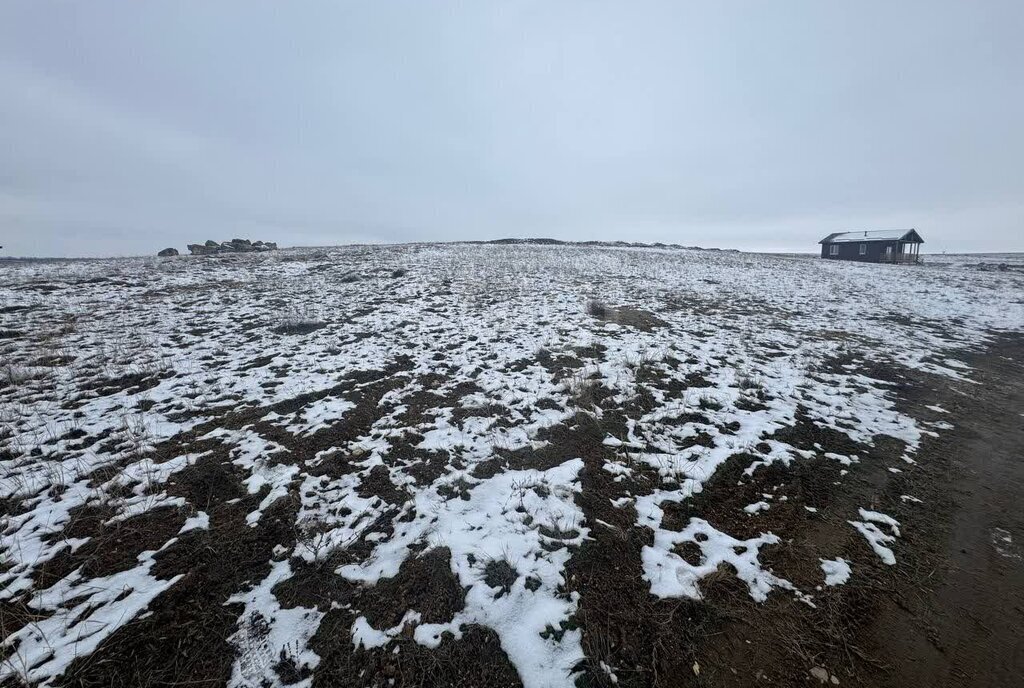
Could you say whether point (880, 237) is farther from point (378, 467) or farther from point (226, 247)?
point (226, 247)

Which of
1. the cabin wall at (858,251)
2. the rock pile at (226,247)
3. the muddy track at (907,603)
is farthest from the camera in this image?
the cabin wall at (858,251)

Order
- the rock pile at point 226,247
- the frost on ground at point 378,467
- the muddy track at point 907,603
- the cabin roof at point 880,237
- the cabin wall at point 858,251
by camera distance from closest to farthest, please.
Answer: the muddy track at point 907,603 → the frost on ground at point 378,467 → the rock pile at point 226,247 → the cabin roof at point 880,237 → the cabin wall at point 858,251

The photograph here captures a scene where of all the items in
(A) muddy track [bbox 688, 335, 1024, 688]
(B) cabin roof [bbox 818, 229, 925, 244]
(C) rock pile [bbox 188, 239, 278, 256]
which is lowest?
(A) muddy track [bbox 688, 335, 1024, 688]

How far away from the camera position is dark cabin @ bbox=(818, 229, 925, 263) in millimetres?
42156

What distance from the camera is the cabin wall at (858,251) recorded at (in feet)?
143

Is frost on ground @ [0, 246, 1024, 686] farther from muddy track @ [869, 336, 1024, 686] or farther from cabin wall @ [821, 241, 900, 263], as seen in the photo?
cabin wall @ [821, 241, 900, 263]

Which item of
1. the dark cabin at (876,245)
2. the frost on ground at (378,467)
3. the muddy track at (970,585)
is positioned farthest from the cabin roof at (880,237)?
the muddy track at (970,585)

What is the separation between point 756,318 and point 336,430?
15.0 metres

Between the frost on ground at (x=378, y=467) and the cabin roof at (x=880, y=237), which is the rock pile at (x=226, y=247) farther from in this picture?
the cabin roof at (x=880, y=237)

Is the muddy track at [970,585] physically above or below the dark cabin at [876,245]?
below

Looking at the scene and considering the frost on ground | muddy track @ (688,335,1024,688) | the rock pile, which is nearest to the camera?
muddy track @ (688,335,1024,688)

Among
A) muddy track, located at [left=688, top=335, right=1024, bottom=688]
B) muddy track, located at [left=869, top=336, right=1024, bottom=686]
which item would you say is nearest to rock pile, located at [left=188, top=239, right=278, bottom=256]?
muddy track, located at [left=688, top=335, right=1024, bottom=688]

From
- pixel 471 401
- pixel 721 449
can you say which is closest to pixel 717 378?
pixel 721 449

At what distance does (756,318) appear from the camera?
14.6 metres
